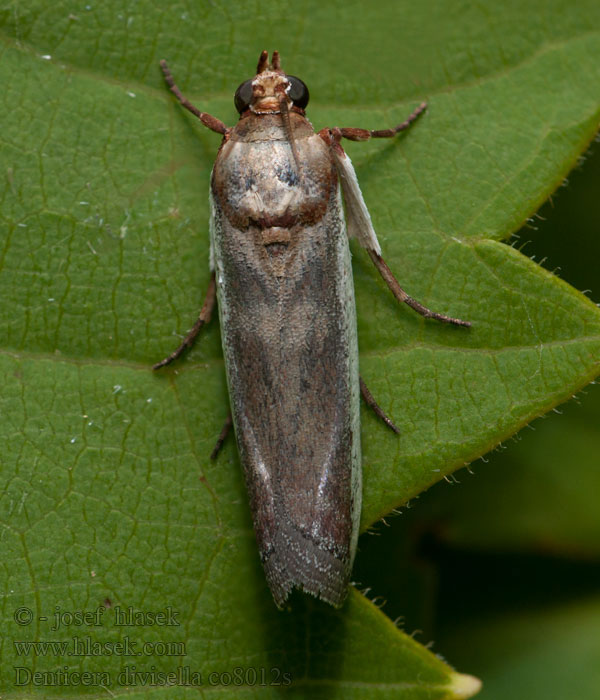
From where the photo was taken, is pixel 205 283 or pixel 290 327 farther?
pixel 205 283

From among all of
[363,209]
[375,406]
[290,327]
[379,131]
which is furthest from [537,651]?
[379,131]

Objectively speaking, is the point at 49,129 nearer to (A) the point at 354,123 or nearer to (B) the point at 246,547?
(A) the point at 354,123

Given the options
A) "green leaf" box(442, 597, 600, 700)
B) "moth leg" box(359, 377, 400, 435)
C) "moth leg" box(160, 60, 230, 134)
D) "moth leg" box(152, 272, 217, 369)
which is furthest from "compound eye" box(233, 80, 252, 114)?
"green leaf" box(442, 597, 600, 700)

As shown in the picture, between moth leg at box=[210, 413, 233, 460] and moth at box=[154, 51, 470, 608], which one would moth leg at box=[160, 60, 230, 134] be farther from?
moth leg at box=[210, 413, 233, 460]

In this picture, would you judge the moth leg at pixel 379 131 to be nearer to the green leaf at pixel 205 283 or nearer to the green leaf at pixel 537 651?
the green leaf at pixel 205 283

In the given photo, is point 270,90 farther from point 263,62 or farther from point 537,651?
point 537,651

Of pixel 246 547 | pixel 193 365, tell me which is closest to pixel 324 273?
pixel 193 365

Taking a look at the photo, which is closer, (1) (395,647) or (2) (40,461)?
(1) (395,647)

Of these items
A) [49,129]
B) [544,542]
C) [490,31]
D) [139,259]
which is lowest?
[544,542]
